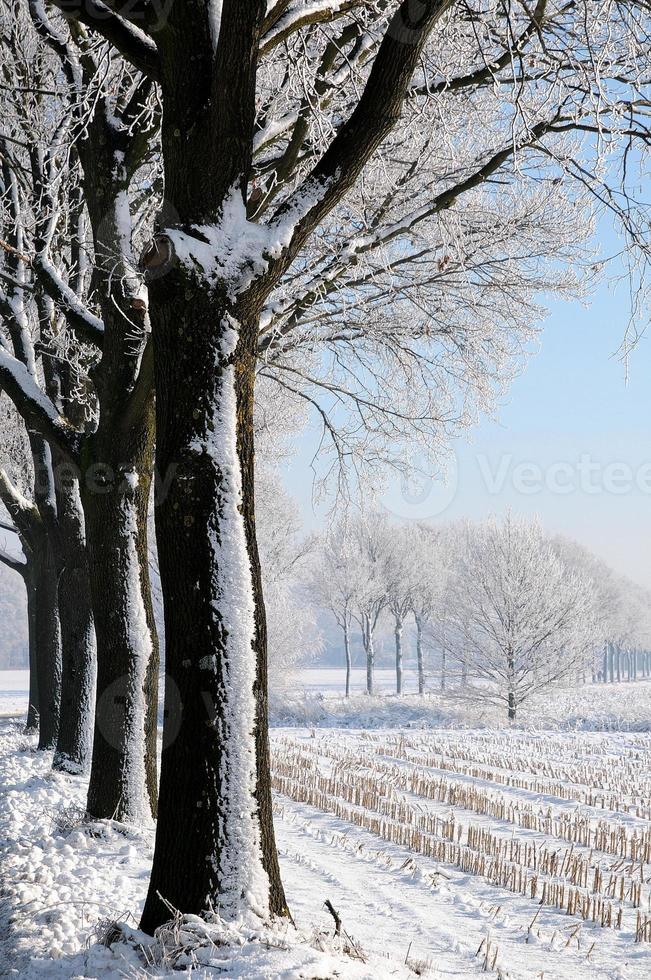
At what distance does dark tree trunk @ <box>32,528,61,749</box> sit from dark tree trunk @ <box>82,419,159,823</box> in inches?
195

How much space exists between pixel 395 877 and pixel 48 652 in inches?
267

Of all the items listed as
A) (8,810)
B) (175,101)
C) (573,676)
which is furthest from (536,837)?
(573,676)

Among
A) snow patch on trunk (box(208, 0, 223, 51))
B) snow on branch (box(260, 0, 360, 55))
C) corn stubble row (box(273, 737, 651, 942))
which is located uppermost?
snow on branch (box(260, 0, 360, 55))

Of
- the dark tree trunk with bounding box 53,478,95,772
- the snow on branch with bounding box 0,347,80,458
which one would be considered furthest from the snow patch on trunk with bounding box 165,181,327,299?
the dark tree trunk with bounding box 53,478,95,772

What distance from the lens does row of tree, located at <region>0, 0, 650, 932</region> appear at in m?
3.28

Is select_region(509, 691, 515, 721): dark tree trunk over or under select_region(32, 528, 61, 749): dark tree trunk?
under

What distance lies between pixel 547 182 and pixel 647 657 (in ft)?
294

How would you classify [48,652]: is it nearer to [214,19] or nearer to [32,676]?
[32,676]

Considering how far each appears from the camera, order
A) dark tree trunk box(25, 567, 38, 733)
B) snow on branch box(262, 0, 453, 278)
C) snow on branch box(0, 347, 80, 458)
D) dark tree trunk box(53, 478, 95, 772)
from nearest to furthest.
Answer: snow on branch box(262, 0, 453, 278) → snow on branch box(0, 347, 80, 458) → dark tree trunk box(53, 478, 95, 772) → dark tree trunk box(25, 567, 38, 733)

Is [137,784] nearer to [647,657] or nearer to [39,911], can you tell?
[39,911]

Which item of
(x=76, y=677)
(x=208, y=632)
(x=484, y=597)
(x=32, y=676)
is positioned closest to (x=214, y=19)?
(x=208, y=632)

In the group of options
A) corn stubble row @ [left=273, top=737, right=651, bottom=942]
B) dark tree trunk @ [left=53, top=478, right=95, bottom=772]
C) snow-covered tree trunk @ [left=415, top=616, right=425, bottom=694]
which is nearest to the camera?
corn stubble row @ [left=273, top=737, right=651, bottom=942]

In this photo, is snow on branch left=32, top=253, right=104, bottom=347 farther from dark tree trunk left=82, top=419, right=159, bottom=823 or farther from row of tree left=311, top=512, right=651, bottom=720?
row of tree left=311, top=512, right=651, bottom=720

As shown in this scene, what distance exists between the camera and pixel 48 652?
10.7m
